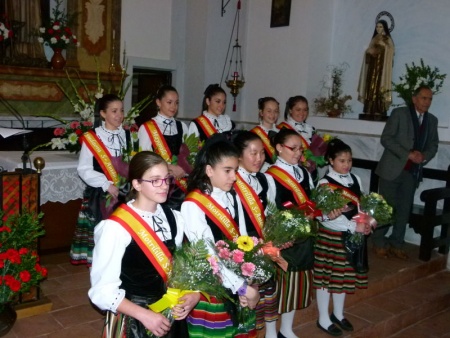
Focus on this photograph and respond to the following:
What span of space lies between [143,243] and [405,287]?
12.5ft

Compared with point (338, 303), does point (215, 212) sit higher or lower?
higher

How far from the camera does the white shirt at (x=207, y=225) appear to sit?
2365 millimetres

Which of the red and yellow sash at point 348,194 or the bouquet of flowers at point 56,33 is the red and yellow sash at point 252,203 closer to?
the red and yellow sash at point 348,194

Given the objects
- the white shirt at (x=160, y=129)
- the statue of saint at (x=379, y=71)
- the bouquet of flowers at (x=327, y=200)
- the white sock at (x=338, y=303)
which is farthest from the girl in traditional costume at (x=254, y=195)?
the statue of saint at (x=379, y=71)

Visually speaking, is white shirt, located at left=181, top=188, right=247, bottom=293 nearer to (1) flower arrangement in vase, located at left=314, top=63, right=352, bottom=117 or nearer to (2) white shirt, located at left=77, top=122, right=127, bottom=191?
(2) white shirt, located at left=77, top=122, right=127, bottom=191

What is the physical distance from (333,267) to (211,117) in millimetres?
2003

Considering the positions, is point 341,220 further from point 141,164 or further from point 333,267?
point 141,164

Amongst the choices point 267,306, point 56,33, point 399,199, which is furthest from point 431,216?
point 56,33

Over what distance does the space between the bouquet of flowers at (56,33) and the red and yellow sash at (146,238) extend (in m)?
5.62

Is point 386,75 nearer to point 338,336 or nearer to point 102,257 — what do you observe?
point 338,336

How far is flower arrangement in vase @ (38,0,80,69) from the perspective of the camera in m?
7.22

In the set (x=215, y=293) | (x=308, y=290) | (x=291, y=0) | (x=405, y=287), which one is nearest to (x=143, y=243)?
(x=215, y=293)

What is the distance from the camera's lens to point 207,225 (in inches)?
106

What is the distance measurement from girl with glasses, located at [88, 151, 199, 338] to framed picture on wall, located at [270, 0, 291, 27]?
6.13 meters
